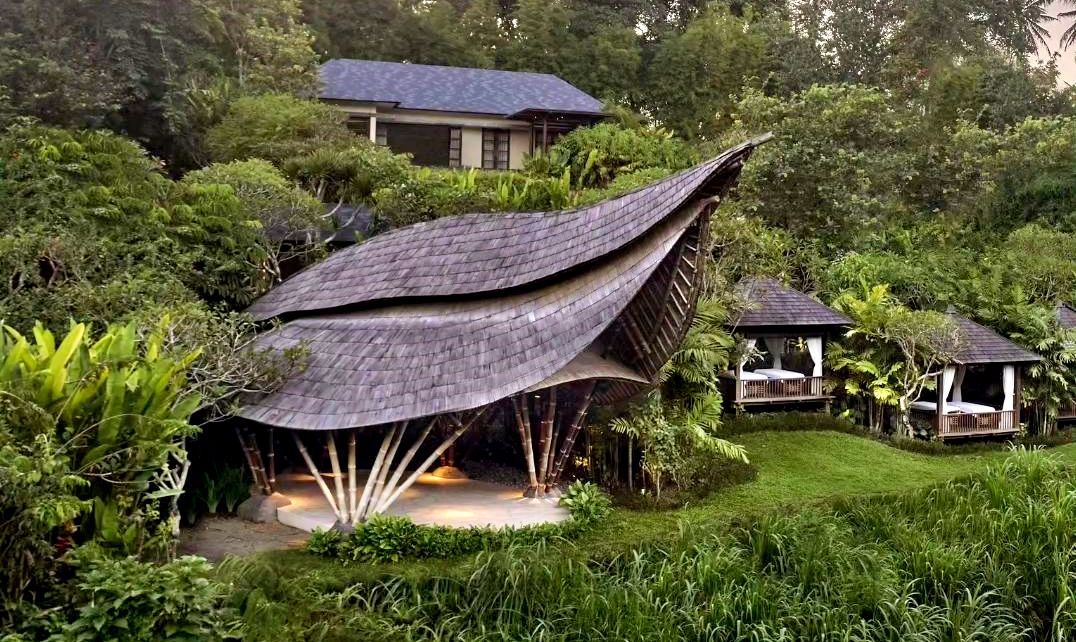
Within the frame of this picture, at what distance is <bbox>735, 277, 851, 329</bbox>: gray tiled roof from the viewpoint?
1889cm

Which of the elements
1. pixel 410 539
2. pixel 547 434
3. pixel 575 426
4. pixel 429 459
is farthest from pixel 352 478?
pixel 575 426

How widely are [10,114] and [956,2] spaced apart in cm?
3674

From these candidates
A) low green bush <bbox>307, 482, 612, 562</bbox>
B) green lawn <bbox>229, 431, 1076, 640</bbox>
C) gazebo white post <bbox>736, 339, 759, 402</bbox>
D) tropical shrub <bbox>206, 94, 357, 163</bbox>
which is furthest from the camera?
tropical shrub <bbox>206, 94, 357, 163</bbox>

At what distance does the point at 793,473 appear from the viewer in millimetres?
14539

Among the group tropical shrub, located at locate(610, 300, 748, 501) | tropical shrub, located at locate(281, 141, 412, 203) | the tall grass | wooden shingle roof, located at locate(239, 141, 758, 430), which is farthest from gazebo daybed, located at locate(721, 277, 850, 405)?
tropical shrub, located at locate(281, 141, 412, 203)

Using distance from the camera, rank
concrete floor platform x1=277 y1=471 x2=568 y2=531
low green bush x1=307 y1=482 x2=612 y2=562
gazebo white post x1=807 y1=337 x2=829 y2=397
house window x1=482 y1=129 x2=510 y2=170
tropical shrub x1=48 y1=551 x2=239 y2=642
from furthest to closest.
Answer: house window x1=482 y1=129 x2=510 y2=170 → gazebo white post x1=807 y1=337 x2=829 y2=397 → concrete floor platform x1=277 y1=471 x2=568 y2=531 → low green bush x1=307 y1=482 x2=612 y2=562 → tropical shrub x1=48 y1=551 x2=239 y2=642

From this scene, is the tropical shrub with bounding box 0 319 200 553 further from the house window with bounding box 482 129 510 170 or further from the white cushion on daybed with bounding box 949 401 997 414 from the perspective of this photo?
the house window with bounding box 482 129 510 170

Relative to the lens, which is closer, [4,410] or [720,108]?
[4,410]

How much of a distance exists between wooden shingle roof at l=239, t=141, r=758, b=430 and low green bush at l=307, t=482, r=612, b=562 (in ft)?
4.25

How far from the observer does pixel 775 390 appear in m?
19.2

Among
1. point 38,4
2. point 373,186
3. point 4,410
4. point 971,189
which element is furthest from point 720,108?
point 4,410

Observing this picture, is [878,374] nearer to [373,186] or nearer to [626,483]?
[626,483]

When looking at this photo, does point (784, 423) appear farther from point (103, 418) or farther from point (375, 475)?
point (103, 418)

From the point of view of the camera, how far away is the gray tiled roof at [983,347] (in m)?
18.5
